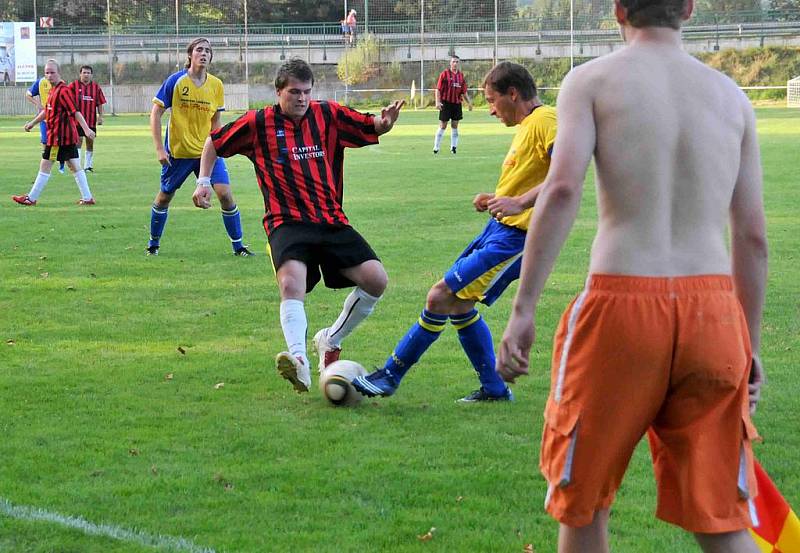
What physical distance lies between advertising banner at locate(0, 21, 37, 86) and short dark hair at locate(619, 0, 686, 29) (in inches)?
2309

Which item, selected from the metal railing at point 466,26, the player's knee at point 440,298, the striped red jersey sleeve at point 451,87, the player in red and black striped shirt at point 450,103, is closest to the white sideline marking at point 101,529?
the player's knee at point 440,298

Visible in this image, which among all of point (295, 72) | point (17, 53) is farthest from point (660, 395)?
point (17, 53)

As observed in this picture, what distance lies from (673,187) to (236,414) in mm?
3675

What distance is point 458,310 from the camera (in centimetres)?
631

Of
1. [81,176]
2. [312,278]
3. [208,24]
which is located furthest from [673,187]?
[208,24]

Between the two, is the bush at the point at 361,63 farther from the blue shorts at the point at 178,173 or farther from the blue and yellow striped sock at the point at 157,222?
the blue and yellow striped sock at the point at 157,222

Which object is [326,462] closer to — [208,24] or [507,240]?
[507,240]

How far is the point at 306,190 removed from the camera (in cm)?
684

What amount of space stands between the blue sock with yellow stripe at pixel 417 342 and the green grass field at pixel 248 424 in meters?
0.20

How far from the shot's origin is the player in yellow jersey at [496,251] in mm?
6004

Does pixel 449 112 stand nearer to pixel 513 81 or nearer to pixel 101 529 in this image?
pixel 513 81

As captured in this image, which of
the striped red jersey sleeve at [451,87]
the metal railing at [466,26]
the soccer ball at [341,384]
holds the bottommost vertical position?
the soccer ball at [341,384]

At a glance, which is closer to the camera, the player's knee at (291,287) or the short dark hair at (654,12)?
the short dark hair at (654,12)

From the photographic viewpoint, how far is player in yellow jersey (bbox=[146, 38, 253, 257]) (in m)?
11.9
